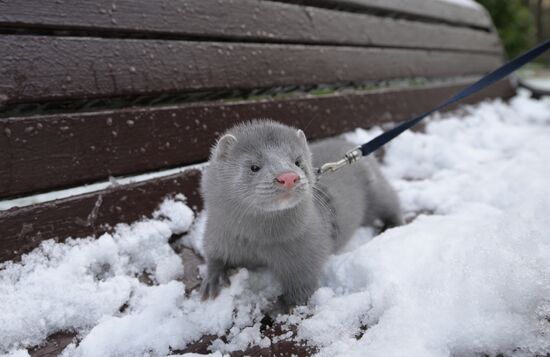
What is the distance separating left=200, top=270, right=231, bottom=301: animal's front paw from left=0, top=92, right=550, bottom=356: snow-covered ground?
0.14ft

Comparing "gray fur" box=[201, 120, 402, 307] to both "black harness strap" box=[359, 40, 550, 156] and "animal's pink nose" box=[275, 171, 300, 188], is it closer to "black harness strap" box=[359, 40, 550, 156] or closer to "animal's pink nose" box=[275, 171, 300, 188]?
"animal's pink nose" box=[275, 171, 300, 188]

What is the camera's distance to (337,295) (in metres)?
1.97

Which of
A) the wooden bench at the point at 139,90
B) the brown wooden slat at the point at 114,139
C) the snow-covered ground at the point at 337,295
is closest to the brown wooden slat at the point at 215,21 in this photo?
the wooden bench at the point at 139,90

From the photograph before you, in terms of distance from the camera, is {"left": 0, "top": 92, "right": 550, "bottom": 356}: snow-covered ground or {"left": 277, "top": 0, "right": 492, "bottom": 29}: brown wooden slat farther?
{"left": 277, "top": 0, "right": 492, "bottom": 29}: brown wooden slat

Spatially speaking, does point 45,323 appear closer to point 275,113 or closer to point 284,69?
point 275,113

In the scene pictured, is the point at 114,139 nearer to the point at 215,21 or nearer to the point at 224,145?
the point at 224,145

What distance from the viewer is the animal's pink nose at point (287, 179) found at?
1714mm

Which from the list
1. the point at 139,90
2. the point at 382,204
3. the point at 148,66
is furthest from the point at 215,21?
the point at 382,204

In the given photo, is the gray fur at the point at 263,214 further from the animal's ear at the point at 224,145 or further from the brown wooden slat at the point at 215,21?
the brown wooden slat at the point at 215,21

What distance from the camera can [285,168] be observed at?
71.1 inches

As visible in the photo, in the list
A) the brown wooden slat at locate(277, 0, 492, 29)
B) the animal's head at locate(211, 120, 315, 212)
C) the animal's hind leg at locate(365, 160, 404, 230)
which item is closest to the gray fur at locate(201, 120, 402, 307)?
the animal's head at locate(211, 120, 315, 212)

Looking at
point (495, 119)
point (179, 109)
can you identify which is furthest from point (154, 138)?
point (495, 119)

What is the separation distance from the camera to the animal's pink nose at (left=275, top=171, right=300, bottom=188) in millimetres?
1714

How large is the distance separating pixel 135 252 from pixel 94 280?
0.86ft
